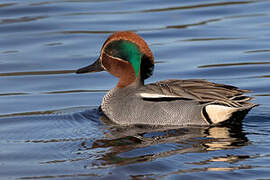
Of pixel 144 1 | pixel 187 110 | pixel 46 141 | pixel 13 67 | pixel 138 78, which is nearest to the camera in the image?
pixel 46 141

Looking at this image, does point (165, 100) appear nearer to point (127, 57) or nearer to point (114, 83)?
point (127, 57)

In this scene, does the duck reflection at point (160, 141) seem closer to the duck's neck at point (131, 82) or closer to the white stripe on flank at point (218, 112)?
the white stripe on flank at point (218, 112)

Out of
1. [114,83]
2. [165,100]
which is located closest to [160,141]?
[165,100]

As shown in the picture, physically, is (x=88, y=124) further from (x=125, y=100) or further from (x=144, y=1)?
(x=144, y=1)

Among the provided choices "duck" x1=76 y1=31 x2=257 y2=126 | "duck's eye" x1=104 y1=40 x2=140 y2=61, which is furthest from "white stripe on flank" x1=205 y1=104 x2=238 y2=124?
"duck's eye" x1=104 y1=40 x2=140 y2=61

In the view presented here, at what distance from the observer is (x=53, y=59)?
Result: 12.7m

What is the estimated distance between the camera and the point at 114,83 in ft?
37.0

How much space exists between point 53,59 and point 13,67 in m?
0.82

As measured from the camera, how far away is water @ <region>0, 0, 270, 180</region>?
7.29m

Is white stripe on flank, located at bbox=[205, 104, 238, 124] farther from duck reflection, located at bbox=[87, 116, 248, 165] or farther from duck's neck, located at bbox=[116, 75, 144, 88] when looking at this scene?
duck's neck, located at bbox=[116, 75, 144, 88]

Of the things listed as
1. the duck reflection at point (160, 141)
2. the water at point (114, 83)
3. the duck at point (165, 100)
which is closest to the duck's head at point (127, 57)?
the duck at point (165, 100)

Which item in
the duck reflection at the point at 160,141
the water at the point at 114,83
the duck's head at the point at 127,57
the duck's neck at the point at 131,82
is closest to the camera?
the water at the point at 114,83

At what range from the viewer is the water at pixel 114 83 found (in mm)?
7293

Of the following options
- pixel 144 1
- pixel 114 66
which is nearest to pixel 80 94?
pixel 114 66
